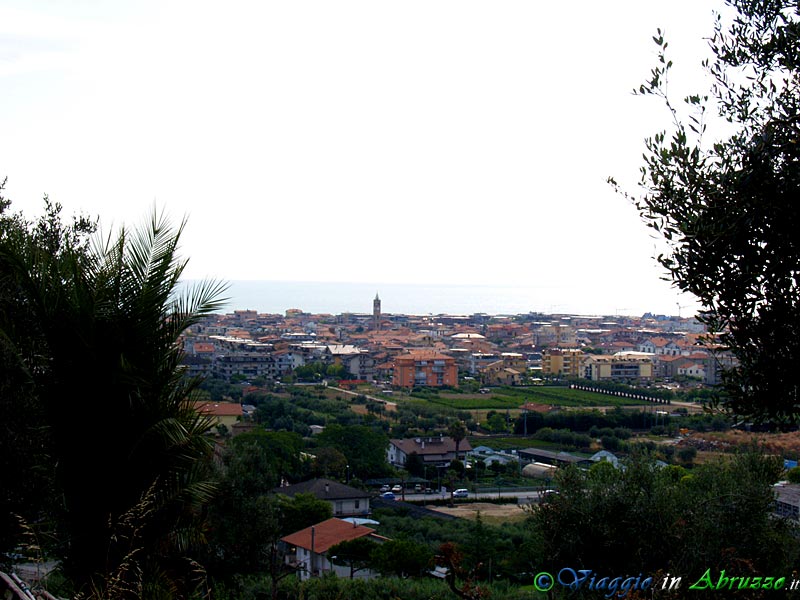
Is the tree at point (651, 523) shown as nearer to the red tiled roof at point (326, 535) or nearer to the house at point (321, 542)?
the house at point (321, 542)

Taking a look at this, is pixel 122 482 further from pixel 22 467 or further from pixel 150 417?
pixel 22 467

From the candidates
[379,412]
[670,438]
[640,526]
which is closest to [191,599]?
[640,526]

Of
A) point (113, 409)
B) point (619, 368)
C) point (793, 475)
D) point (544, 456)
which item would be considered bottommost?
point (544, 456)

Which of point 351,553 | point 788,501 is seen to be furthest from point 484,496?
point 788,501

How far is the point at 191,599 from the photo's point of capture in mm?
3617

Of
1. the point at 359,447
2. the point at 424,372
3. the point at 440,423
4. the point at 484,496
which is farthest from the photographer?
the point at 424,372

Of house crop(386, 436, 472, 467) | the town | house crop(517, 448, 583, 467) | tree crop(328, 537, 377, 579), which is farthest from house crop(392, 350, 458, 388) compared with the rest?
tree crop(328, 537, 377, 579)

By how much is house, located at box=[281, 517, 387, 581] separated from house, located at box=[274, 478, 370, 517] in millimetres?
3518

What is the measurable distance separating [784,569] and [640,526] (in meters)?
1.07

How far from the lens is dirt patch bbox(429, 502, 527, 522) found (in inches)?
719

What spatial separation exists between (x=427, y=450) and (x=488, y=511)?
794 cm

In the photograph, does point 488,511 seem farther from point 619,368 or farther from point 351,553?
point 619,368

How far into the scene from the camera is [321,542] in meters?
13.8

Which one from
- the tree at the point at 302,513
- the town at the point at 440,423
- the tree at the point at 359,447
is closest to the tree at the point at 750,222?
the town at the point at 440,423
